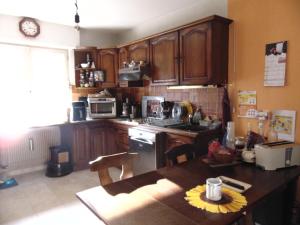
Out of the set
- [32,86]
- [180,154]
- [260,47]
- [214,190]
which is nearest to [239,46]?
[260,47]

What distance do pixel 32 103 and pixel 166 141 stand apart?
8.23ft

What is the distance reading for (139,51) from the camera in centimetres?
353

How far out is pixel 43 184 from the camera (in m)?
3.23

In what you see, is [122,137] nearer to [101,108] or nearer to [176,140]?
[101,108]

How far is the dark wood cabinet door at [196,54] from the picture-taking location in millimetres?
2545

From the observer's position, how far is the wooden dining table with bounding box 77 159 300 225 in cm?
101

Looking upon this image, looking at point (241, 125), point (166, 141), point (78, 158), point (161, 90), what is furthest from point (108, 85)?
point (241, 125)

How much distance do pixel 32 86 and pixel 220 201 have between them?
145 inches

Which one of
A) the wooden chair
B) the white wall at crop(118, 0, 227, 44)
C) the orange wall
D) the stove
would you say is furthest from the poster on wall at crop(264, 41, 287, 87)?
the wooden chair

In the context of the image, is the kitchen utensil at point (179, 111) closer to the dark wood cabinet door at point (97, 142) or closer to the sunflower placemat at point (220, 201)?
the dark wood cabinet door at point (97, 142)

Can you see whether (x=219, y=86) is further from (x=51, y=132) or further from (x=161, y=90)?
(x=51, y=132)

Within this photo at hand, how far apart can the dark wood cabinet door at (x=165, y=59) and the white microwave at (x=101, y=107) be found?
1036 mm

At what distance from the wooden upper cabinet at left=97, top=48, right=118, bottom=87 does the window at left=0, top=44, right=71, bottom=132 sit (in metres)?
0.67

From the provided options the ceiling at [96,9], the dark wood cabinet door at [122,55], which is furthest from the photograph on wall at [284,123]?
the dark wood cabinet door at [122,55]
